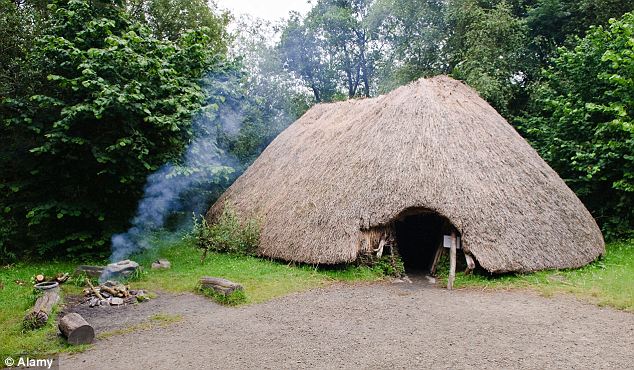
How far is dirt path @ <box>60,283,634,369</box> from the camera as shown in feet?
17.6

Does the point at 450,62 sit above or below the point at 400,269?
above

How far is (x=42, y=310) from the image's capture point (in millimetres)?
6508

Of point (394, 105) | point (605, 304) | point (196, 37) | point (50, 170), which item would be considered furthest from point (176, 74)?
point (605, 304)

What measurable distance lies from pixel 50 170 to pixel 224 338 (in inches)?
279

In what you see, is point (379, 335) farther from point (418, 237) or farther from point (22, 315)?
point (418, 237)

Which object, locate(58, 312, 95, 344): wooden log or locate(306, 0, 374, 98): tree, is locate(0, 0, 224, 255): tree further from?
locate(306, 0, 374, 98): tree

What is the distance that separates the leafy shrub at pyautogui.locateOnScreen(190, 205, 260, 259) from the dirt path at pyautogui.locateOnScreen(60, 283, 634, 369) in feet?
9.72

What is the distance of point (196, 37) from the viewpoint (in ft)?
39.1

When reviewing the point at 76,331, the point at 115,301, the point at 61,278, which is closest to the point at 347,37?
the point at 61,278

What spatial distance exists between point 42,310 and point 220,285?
9.10ft

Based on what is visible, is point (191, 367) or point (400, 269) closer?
point (191, 367)

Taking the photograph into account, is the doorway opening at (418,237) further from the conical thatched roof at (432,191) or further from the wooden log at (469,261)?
the wooden log at (469,261)

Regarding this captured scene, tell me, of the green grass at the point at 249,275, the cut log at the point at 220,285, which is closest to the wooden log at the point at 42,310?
the green grass at the point at 249,275

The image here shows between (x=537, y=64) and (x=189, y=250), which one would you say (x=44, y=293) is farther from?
(x=537, y=64)
